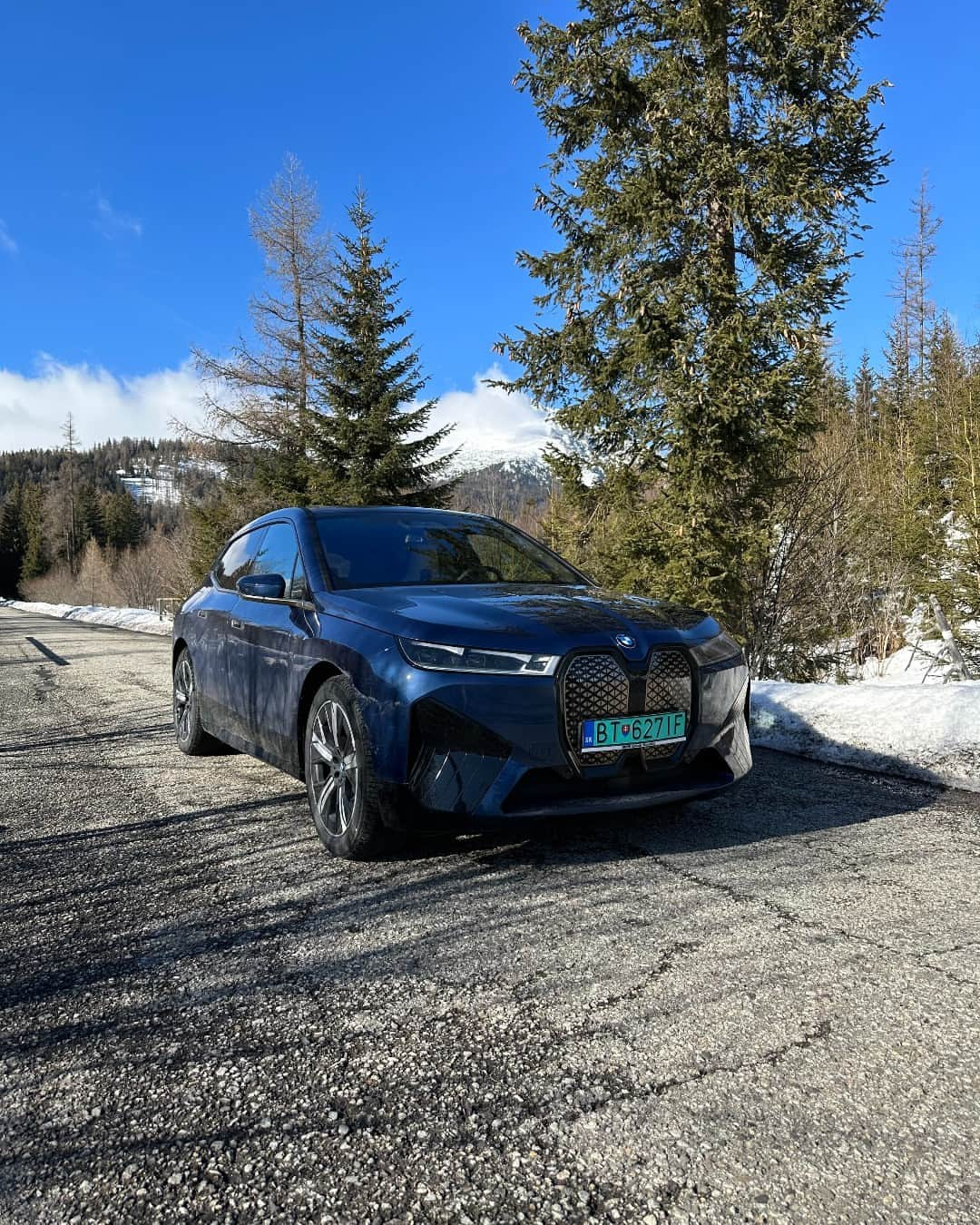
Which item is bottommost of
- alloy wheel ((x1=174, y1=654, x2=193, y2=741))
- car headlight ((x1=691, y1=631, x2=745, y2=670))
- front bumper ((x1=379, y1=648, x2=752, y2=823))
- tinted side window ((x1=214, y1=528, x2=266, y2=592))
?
alloy wheel ((x1=174, y1=654, x2=193, y2=741))

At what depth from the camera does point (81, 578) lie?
73938 mm

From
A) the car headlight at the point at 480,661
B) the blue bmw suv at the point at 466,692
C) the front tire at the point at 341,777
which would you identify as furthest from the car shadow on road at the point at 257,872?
the car headlight at the point at 480,661

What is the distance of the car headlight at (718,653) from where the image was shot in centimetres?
355

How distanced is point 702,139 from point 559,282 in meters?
2.86

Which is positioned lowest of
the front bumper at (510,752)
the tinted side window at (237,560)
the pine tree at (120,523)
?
the front bumper at (510,752)

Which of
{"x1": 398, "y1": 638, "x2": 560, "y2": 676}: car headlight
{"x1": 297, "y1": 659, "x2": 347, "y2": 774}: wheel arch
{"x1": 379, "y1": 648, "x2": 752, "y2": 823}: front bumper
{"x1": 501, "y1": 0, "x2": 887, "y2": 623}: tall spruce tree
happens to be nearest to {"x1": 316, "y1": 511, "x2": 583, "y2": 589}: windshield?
{"x1": 297, "y1": 659, "x2": 347, "y2": 774}: wheel arch

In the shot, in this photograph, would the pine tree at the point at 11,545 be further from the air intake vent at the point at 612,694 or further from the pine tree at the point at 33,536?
the air intake vent at the point at 612,694

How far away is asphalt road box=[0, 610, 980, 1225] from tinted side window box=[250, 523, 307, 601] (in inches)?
46.0

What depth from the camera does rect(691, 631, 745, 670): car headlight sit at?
11.7 feet

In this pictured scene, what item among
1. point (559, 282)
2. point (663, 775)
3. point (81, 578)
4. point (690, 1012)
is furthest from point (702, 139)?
point (81, 578)

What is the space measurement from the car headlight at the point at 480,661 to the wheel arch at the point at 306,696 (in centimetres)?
66

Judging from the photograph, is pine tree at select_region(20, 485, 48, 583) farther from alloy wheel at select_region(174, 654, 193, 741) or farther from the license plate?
the license plate

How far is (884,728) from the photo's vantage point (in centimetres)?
518

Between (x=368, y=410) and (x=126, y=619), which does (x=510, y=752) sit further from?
(x=126, y=619)
